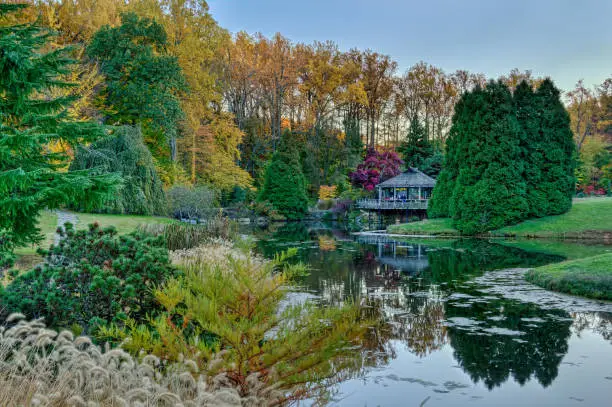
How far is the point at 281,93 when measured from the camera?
4522cm

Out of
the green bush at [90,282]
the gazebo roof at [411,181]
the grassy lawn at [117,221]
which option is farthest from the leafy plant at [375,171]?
the green bush at [90,282]

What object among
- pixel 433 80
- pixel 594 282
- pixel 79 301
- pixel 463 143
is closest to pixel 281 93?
pixel 433 80

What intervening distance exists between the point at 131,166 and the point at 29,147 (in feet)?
67.8

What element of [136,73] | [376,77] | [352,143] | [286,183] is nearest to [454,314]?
[136,73]

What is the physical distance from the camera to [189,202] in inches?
1201

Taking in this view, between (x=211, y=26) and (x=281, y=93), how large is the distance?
32.6 ft

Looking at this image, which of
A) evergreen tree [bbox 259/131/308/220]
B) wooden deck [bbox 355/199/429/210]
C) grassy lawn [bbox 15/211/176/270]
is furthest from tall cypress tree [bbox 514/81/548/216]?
grassy lawn [bbox 15/211/176/270]

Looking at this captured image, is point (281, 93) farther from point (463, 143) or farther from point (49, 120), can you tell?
point (49, 120)

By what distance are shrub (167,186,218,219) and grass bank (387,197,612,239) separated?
11.5 meters

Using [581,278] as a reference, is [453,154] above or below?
above

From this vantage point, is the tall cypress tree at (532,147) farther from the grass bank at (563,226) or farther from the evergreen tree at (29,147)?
the evergreen tree at (29,147)

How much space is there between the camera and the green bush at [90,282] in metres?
5.95

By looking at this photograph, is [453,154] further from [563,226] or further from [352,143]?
[352,143]

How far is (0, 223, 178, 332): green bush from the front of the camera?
5.95 m
